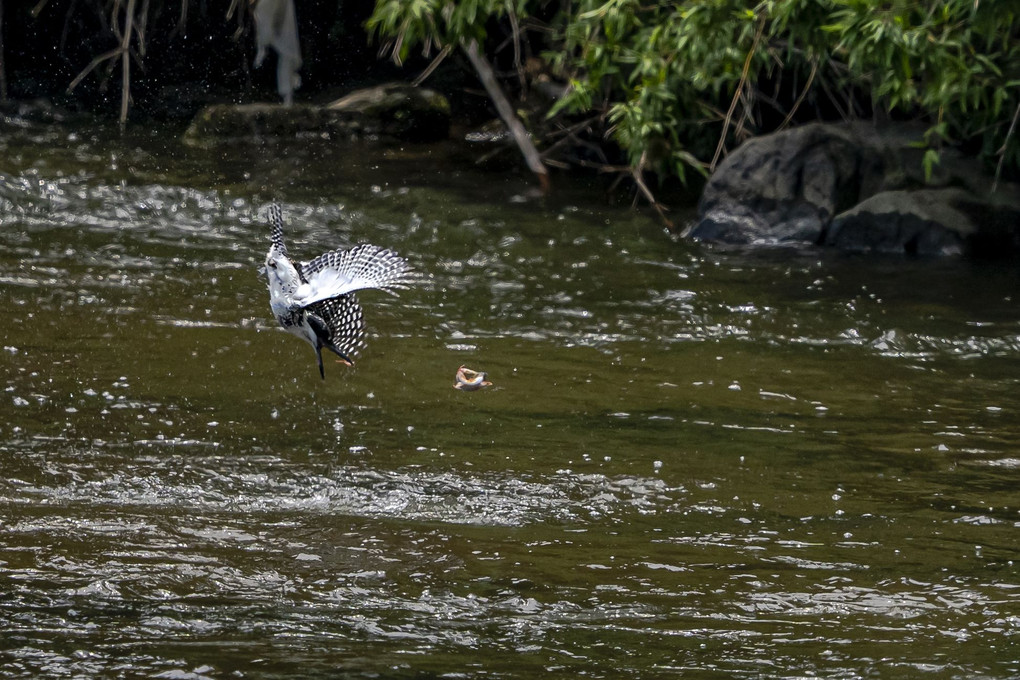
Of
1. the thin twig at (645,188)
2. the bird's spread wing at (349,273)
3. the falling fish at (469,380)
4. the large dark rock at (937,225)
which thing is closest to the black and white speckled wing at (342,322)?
the bird's spread wing at (349,273)

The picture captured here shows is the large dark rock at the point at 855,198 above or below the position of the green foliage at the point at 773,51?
below

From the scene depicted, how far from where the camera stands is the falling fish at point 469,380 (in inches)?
241

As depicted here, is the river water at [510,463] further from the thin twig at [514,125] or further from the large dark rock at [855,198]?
the thin twig at [514,125]

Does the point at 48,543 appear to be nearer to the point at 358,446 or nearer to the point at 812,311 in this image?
the point at 358,446

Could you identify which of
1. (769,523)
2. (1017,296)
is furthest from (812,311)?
(769,523)

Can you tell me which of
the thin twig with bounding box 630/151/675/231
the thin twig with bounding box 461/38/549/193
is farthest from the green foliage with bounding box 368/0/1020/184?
the thin twig with bounding box 461/38/549/193

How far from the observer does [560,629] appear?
13.1 feet

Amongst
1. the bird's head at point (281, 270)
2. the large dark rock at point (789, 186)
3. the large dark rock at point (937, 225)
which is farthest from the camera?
the large dark rock at point (789, 186)

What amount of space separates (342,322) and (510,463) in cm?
87

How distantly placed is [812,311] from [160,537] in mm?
4399

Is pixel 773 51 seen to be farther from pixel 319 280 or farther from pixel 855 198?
pixel 319 280

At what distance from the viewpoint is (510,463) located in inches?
212

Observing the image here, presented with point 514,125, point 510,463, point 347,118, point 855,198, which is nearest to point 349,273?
point 510,463

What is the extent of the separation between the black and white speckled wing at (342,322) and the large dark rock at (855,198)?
187 inches
